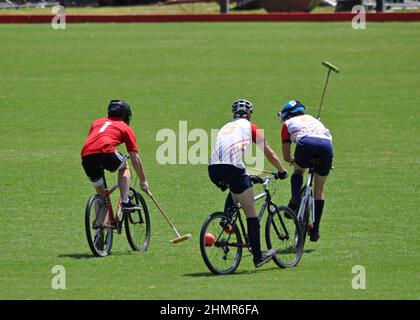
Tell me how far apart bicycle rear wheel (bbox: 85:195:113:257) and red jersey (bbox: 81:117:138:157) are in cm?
A: 61

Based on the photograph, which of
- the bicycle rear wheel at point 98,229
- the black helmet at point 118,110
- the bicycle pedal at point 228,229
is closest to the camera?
the bicycle pedal at point 228,229

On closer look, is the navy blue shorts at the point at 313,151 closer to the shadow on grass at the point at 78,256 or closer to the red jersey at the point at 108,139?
the red jersey at the point at 108,139

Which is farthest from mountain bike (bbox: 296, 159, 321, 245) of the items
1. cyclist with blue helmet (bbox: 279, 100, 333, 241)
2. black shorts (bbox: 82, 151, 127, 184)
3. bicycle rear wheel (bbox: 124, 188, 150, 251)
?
black shorts (bbox: 82, 151, 127, 184)

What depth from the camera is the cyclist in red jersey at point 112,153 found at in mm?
14969

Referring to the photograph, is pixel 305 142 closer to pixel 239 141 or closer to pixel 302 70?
pixel 239 141

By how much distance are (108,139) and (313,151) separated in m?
2.74

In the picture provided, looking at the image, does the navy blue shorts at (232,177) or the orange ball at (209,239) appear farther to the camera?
the navy blue shorts at (232,177)

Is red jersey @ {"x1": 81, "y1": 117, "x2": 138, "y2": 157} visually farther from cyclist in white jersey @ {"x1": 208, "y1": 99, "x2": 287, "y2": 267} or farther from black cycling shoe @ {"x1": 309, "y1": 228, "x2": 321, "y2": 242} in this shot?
black cycling shoe @ {"x1": 309, "y1": 228, "x2": 321, "y2": 242}

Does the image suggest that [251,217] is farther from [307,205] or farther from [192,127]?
[192,127]

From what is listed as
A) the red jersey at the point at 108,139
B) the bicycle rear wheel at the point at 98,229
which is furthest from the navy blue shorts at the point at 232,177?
the bicycle rear wheel at the point at 98,229

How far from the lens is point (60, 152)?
1052 inches

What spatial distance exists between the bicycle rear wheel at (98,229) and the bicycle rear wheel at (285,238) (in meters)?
2.20

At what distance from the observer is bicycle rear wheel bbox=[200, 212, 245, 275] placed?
13.5m

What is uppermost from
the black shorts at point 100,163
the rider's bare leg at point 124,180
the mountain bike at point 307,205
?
the black shorts at point 100,163
